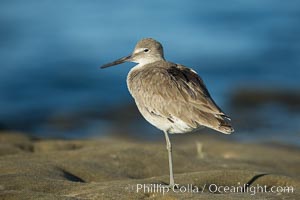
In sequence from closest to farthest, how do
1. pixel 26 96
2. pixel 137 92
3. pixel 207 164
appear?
1. pixel 137 92
2. pixel 207 164
3. pixel 26 96

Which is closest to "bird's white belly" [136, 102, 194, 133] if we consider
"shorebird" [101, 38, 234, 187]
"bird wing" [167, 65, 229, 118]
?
"shorebird" [101, 38, 234, 187]

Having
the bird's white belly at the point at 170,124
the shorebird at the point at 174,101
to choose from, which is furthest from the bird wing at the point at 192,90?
the bird's white belly at the point at 170,124

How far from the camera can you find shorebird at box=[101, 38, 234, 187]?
7.10 metres

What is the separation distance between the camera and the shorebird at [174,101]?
7098 millimetres

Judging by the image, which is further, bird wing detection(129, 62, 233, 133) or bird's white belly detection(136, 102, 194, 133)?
bird's white belly detection(136, 102, 194, 133)

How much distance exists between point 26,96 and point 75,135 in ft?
11.0

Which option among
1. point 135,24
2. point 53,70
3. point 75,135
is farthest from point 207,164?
point 135,24

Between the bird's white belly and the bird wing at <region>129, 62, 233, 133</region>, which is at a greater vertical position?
the bird wing at <region>129, 62, 233, 133</region>


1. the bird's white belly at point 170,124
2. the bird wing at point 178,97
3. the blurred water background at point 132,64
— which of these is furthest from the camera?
the blurred water background at point 132,64

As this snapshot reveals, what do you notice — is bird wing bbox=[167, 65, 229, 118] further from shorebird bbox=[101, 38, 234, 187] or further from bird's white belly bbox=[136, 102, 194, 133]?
bird's white belly bbox=[136, 102, 194, 133]

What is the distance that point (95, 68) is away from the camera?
734 inches

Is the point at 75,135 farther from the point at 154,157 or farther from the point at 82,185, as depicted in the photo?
the point at 82,185

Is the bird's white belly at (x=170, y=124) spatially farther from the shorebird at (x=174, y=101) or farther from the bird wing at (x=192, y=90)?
the bird wing at (x=192, y=90)

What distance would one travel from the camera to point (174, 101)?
7336 millimetres
